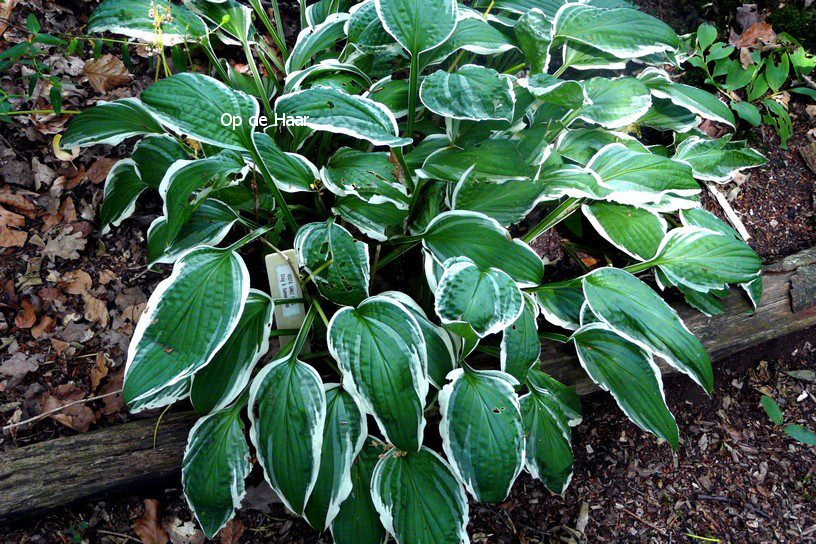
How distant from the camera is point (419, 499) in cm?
136

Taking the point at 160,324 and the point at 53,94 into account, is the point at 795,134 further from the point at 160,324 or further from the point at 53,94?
the point at 53,94

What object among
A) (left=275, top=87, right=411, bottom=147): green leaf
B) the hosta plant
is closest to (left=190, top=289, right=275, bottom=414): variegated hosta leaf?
the hosta plant

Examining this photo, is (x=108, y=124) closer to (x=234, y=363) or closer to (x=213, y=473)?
(x=234, y=363)

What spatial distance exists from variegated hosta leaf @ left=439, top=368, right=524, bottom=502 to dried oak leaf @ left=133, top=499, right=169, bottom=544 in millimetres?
827

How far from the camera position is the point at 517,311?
1.27 meters

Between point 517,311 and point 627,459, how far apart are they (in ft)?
2.79

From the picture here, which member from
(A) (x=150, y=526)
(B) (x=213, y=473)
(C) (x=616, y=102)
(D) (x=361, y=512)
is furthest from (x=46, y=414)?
(C) (x=616, y=102)

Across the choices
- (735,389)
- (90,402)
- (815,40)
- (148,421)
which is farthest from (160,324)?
(815,40)

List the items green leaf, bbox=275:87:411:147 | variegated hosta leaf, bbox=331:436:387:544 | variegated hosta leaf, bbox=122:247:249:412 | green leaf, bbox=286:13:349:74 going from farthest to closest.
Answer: green leaf, bbox=286:13:349:74
variegated hosta leaf, bbox=331:436:387:544
green leaf, bbox=275:87:411:147
variegated hosta leaf, bbox=122:247:249:412

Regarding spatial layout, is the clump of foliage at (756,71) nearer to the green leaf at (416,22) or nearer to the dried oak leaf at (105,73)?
the green leaf at (416,22)

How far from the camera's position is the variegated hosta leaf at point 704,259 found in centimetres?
160

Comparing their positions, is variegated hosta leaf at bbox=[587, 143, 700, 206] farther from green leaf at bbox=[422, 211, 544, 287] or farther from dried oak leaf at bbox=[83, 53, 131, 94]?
dried oak leaf at bbox=[83, 53, 131, 94]

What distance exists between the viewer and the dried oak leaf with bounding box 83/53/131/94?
1.90 m

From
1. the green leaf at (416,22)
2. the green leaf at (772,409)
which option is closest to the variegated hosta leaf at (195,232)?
the green leaf at (416,22)
